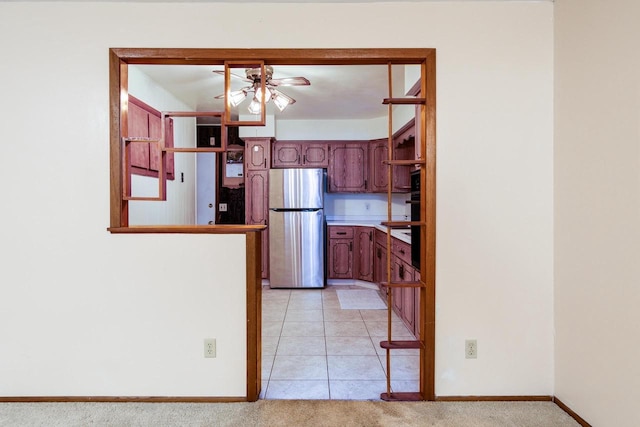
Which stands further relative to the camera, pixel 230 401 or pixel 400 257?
pixel 400 257

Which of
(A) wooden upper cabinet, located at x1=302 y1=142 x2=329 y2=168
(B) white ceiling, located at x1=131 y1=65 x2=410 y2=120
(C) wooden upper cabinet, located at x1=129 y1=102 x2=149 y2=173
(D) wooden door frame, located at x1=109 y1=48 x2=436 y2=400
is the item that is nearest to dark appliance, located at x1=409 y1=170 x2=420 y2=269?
(D) wooden door frame, located at x1=109 y1=48 x2=436 y2=400

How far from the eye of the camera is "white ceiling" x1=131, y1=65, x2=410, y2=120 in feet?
11.6

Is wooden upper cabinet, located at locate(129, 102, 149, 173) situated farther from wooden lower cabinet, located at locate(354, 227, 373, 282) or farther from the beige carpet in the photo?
wooden lower cabinet, located at locate(354, 227, 373, 282)

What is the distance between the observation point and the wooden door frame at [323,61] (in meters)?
2.03

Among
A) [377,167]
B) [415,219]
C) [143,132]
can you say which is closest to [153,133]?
[143,132]

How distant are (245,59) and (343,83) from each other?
215cm

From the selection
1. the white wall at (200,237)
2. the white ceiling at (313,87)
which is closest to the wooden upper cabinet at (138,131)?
the white ceiling at (313,87)

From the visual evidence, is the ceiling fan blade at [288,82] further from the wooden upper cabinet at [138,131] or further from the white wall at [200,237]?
the white wall at [200,237]

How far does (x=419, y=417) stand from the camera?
1.93 meters

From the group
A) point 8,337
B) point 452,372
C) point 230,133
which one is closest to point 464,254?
point 452,372

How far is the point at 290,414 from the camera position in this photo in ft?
6.47

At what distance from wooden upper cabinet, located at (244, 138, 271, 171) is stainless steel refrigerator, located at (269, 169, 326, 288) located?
1.30ft

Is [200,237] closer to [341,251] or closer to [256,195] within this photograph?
[256,195]

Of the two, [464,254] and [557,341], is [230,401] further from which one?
[557,341]
